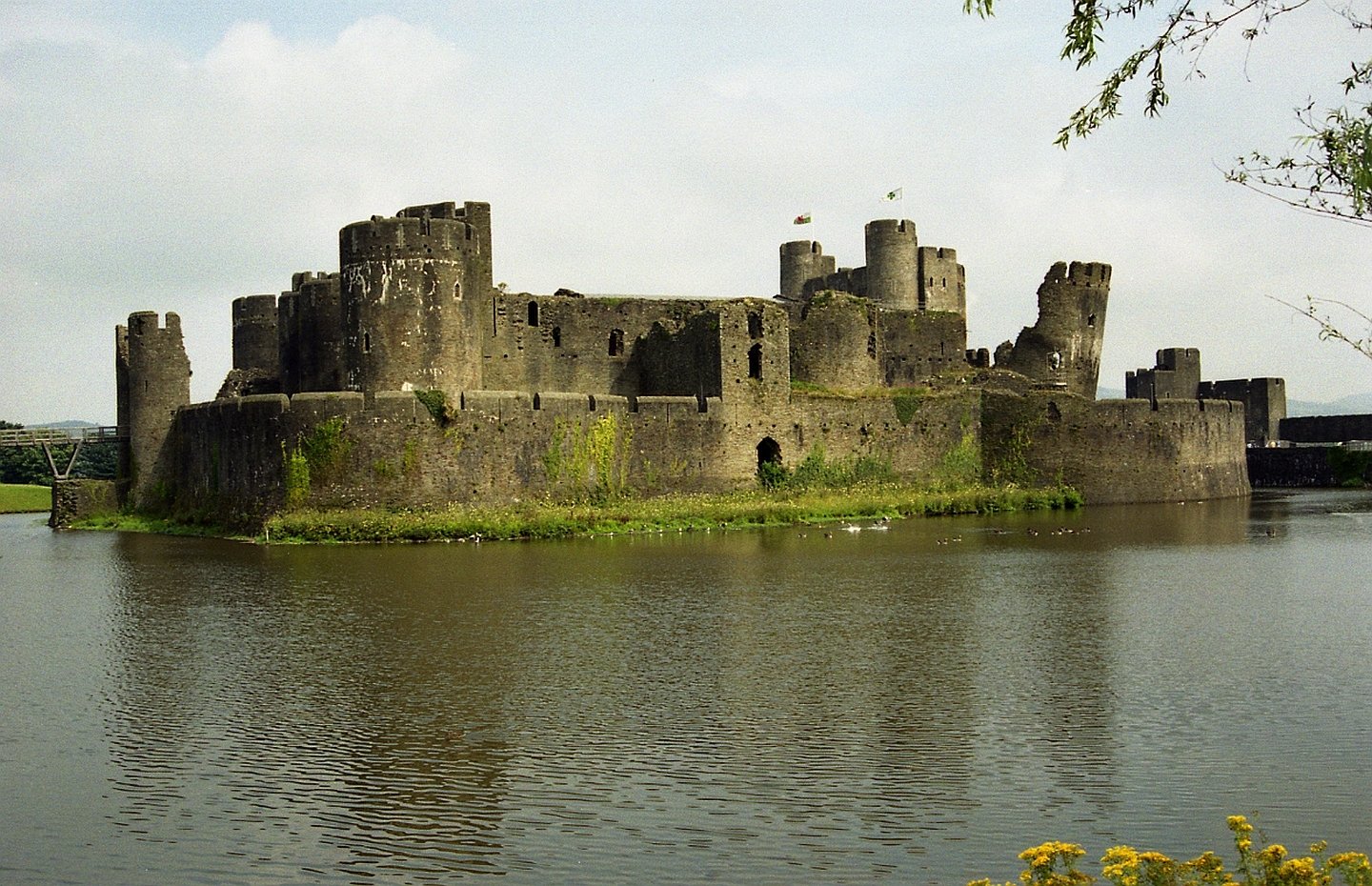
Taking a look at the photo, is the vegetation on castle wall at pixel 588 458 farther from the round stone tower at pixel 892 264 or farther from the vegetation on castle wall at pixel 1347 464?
the vegetation on castle wall at pixel 1347 464

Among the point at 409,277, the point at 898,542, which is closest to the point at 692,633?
the point at 898,542

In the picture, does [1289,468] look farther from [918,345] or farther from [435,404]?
[435,404]

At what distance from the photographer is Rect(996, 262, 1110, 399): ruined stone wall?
5181 centimetres

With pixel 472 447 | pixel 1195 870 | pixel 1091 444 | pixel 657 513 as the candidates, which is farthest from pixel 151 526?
pixel 1195 870

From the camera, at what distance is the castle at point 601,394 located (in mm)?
35844

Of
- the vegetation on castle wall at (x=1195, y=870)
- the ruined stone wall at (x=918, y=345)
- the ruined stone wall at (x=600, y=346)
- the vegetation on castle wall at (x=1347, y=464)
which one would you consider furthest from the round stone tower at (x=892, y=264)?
the vegetation on castle wall at (x=1195, y=870)

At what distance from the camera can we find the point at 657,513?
37656 millimetres

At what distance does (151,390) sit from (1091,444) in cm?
2789

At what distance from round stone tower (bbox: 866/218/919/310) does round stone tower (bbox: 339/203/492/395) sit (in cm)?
1989

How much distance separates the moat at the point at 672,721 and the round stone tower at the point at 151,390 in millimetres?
18196

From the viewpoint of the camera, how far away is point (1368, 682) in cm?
1561

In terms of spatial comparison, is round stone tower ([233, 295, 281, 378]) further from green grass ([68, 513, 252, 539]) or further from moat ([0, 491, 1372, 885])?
moat ([0, 491, 1372, 885])

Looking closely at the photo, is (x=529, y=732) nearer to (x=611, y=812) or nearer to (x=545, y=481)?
(x=611, y=812)

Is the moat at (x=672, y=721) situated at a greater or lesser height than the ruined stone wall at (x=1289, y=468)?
lesser
